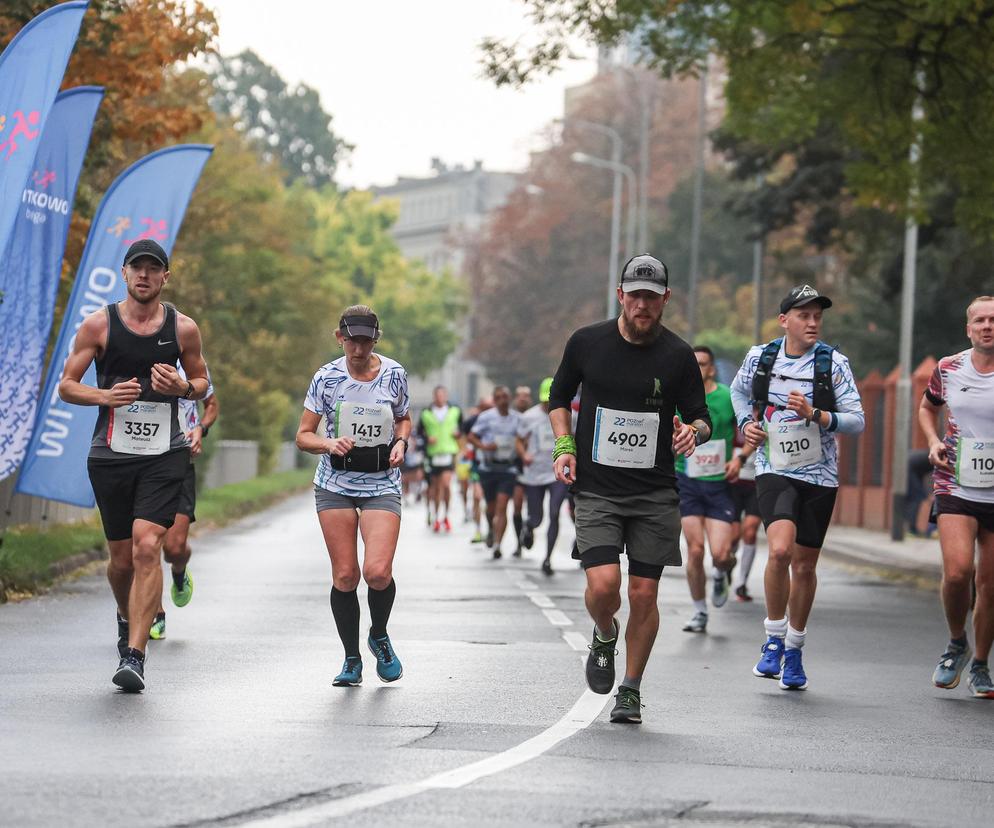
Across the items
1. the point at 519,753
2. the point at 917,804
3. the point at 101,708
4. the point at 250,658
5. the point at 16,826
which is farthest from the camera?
the point at 250,658

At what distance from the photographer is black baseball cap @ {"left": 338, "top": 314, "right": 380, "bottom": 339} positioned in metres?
10.7

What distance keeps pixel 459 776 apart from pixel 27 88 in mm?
9295

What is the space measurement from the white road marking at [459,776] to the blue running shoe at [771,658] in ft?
4.48

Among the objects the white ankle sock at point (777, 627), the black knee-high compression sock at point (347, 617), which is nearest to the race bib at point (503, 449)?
the white ankle sock at point (777, 627)

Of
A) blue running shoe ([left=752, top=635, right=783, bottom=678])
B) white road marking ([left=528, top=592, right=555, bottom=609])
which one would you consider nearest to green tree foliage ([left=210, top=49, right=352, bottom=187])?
white road marking ([left=528, top=592, right=555, bottom=609])

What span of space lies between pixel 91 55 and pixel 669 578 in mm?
7419

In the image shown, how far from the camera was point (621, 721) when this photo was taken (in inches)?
374

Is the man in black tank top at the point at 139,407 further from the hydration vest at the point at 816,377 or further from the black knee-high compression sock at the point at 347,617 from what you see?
the hydration vest at the point at 816,377

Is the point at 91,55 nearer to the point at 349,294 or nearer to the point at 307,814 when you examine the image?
the point at 307,814

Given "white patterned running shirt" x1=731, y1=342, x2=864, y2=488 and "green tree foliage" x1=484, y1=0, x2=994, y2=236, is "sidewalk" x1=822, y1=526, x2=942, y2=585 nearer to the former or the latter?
"green tree foliage" x1=484, y1=0, x2=994, y2=236

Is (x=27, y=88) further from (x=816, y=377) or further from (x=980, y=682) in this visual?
(x=980, y=682)

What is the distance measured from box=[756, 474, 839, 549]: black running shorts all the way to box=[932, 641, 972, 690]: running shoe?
97 centimetres

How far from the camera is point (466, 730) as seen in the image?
9023 mm

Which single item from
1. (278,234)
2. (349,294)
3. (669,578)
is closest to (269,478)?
(278,234)
